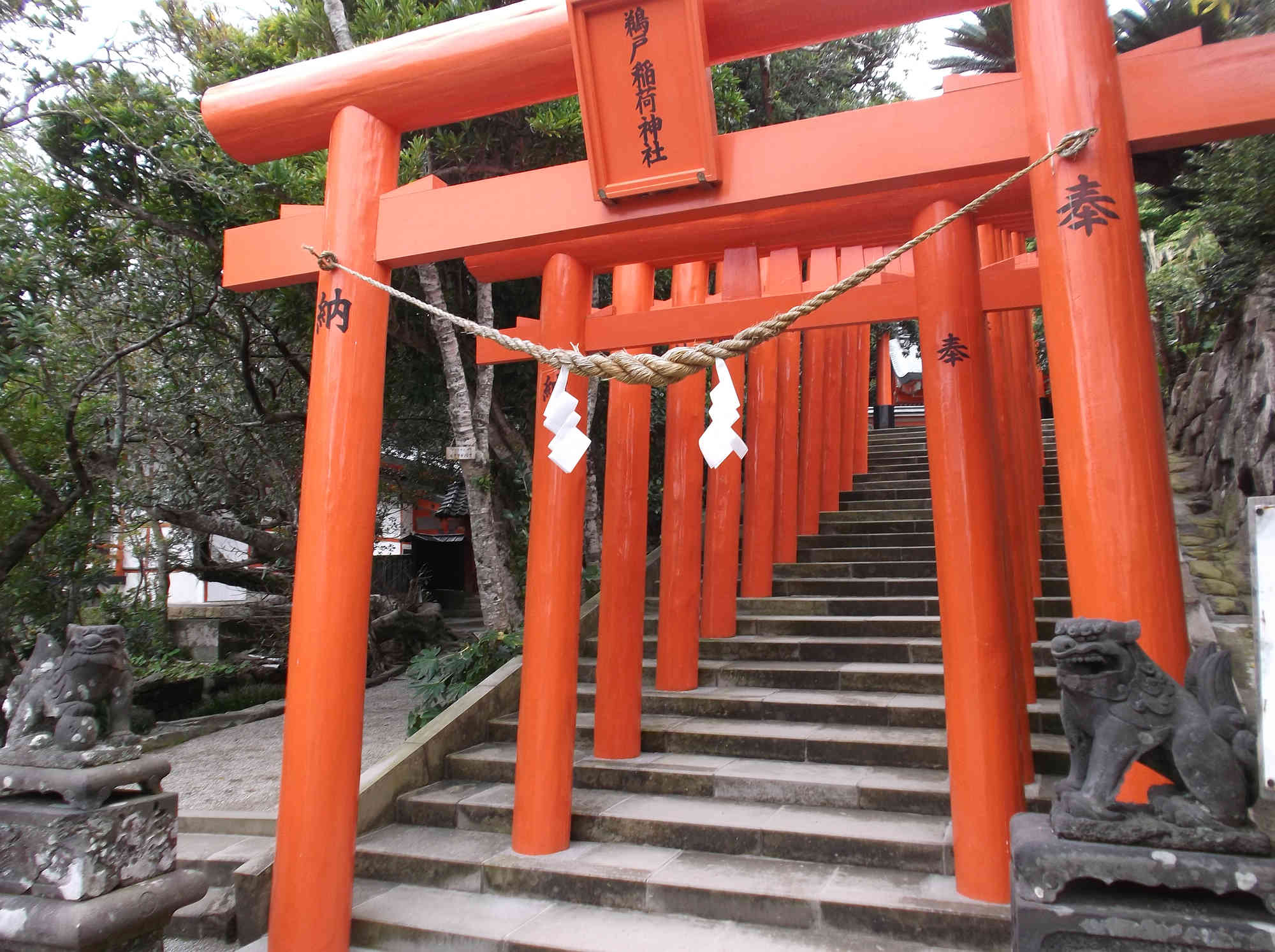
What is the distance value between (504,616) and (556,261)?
3.48 metres

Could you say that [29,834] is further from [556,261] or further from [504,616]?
[504,616]

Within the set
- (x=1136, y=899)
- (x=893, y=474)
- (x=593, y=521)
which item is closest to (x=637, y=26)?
(x=1136, y=899)

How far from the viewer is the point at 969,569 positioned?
3477 millimetres

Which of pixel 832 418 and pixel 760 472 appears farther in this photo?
pixel 832 418

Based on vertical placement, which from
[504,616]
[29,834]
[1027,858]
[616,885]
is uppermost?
[504,616]

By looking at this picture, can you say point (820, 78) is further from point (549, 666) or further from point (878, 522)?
point (549, 666)

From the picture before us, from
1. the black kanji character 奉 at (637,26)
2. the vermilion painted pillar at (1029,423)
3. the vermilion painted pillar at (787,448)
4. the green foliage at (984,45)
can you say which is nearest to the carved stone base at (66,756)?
the black kanji character 奉 at (637,26)

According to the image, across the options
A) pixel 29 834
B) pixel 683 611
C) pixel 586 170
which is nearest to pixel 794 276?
pixel 586 170

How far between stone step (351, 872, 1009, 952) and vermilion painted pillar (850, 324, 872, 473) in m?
7.11

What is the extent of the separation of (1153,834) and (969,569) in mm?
1559

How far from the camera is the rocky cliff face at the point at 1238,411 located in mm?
5090

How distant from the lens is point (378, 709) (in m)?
9.07

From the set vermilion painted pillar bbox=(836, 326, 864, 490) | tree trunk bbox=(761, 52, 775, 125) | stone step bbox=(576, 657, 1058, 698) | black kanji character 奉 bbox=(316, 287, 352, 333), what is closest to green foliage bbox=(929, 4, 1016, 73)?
tree trunk bbox=(761, 52, 775, 125)

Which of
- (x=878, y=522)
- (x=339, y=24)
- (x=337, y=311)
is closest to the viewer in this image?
(x=337, y=311)
